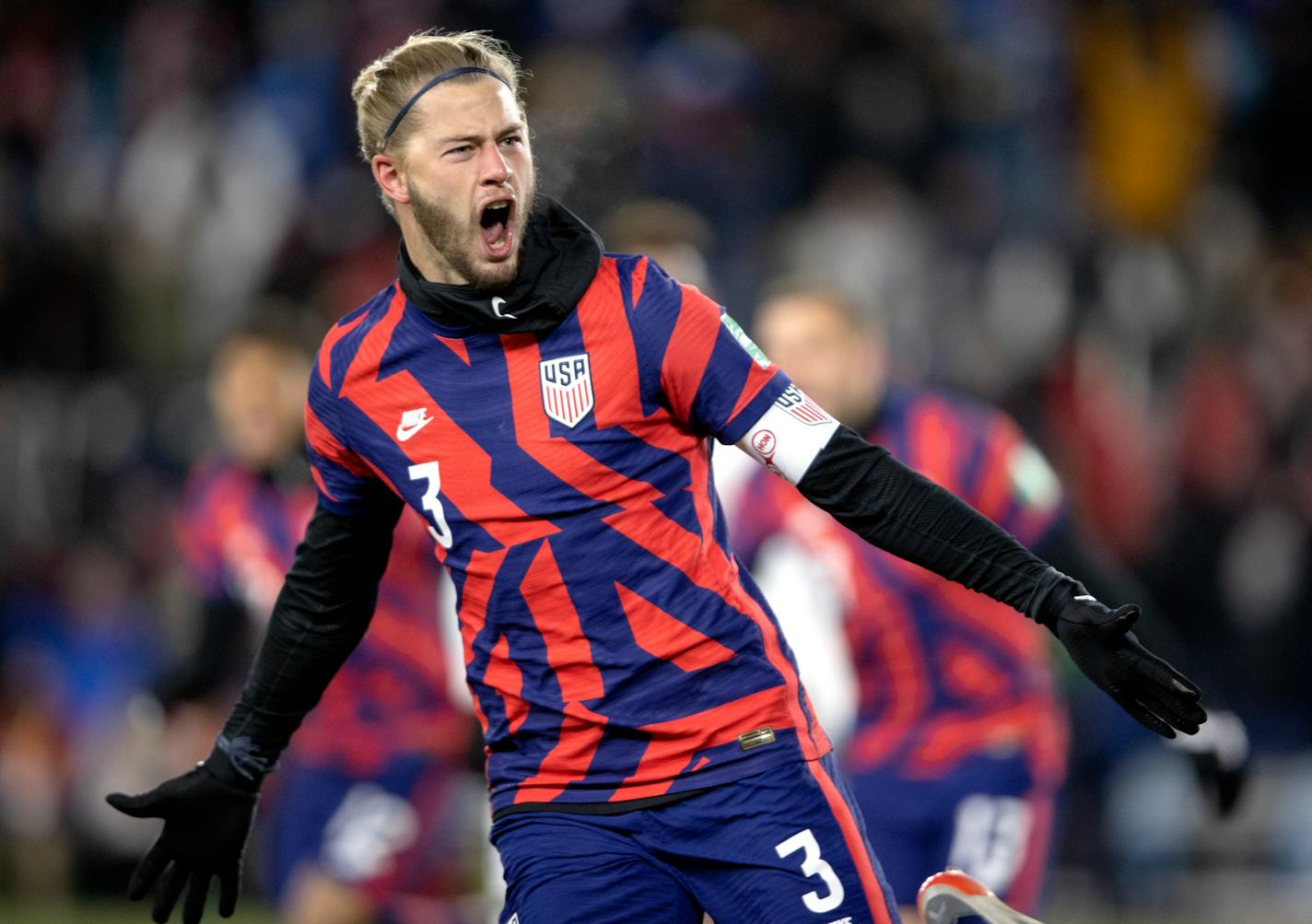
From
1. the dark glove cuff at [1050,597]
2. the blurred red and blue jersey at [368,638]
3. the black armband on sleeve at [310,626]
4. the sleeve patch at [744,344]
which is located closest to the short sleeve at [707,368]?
the sleeve patch at [744,344]

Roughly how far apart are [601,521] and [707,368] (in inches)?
13.8

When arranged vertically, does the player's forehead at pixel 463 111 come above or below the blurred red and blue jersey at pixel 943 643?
above

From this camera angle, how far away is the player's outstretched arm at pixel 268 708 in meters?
4.26

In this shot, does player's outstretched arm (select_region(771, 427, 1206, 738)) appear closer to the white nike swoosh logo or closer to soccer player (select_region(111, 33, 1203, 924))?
soccer player (select_region(111, 33, 1203, 924))

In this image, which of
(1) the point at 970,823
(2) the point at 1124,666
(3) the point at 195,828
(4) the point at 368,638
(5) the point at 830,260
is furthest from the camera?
(5) the point at 830,260

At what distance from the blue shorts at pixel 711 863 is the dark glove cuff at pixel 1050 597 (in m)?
0.57

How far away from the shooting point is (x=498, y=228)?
3.90 m

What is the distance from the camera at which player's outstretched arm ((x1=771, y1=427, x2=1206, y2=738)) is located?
354 centimetres

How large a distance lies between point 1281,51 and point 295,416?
745cm

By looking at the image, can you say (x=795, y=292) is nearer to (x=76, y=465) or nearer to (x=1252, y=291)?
(x=1252, y=291)

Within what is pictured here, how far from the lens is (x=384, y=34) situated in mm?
12914

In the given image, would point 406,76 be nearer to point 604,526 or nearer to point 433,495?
point 433,495

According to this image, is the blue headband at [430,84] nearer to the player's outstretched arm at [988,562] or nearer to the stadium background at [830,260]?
the player's outstretched arm at [988,562]

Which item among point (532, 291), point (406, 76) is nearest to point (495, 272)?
point (532, 291)
